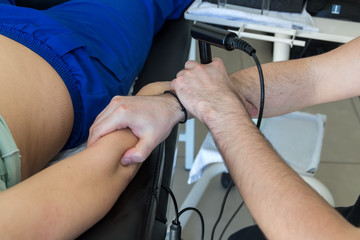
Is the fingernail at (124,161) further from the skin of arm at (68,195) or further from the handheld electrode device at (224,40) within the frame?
the handheld electrode device at (224,40)

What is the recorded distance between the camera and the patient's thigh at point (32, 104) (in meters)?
0.76

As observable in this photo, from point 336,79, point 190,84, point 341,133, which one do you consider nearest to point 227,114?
point 190,84

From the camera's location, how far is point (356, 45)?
3.10ft

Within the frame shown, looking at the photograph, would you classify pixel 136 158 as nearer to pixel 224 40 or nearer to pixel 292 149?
pixel 224 40

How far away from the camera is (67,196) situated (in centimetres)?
56

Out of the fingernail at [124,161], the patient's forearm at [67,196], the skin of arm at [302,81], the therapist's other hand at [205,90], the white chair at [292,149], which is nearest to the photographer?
the patient's forearm at [67,196]

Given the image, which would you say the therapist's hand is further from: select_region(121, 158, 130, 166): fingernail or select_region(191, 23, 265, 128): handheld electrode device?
select_region(191, 23, 265, 128): handheld electrode device

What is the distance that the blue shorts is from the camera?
880mm

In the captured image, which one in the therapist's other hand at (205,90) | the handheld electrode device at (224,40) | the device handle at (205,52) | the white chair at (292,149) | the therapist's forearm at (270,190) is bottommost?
the white chair at (292,149)

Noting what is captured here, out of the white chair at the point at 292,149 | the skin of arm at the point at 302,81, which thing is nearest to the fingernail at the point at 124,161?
the skin of arm at the point at 302,81

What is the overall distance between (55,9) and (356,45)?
2.87 ft

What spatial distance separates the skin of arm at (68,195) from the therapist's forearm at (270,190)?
0.66 ft

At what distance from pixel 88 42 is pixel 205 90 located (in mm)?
389

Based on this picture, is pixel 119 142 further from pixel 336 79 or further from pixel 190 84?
pixel 336 79
